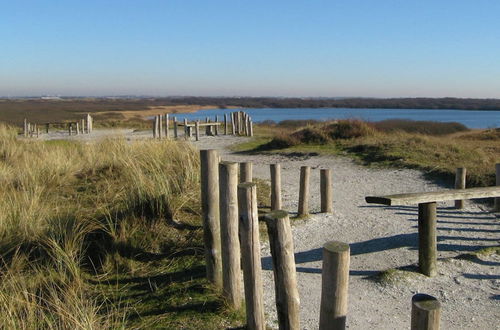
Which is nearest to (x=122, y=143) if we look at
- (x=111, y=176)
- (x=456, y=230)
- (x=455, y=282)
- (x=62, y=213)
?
(x=111, y=176)

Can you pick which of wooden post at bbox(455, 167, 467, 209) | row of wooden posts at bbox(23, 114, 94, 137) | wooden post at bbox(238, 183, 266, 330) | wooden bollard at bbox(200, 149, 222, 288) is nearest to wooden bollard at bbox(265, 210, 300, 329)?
wooden post at bbox(238, 183, 266, 330)

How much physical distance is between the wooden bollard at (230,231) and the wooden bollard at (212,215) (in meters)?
0.34

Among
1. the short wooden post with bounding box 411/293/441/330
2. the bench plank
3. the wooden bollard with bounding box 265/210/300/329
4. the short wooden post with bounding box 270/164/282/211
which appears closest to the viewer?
the short wooden post with bounding box 411/293/441/330

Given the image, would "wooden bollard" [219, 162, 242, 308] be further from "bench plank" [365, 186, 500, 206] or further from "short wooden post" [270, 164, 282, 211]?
"short wooden post" [270, 164, 282, 211]

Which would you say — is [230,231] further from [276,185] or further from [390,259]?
[276,185]

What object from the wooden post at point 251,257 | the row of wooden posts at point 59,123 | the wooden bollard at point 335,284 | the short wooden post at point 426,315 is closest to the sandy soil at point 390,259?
the wooden post at point 251,257

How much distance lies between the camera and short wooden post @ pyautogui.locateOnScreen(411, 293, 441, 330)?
287cm

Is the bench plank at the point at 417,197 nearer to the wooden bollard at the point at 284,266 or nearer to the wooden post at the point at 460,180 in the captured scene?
the wooden bollard at the point at 284,266

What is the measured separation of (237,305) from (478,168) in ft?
27.5

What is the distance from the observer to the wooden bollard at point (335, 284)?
3307 millimetres

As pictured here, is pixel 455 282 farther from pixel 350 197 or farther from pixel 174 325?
pixel 350 197

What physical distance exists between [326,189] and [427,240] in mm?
2707

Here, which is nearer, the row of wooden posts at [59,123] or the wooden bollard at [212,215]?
the wooden bollard at [212,215]

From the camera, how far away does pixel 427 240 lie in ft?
18.8
